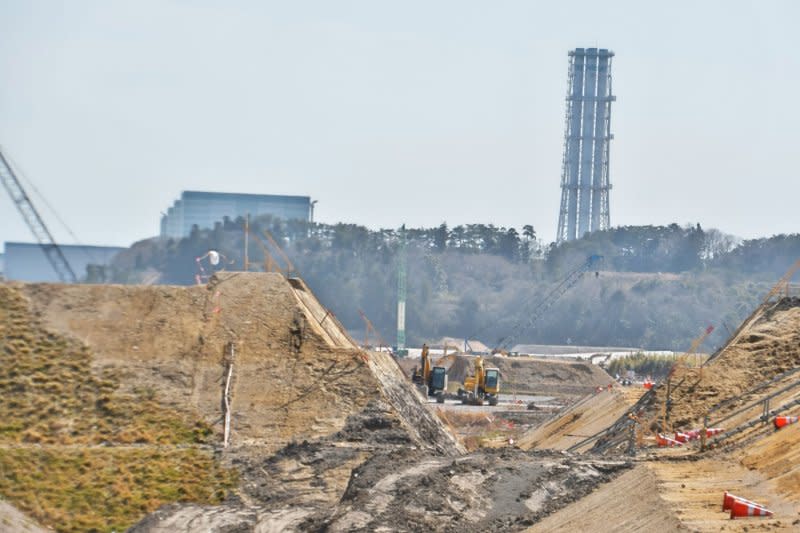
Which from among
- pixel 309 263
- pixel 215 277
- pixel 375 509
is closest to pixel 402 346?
pixel 309 263

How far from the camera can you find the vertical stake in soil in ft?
184

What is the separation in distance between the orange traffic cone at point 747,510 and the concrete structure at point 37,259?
130 metres

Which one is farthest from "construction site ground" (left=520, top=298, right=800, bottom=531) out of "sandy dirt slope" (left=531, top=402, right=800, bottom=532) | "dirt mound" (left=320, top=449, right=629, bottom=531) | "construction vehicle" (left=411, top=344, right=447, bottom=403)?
"construction vehicle" (left=411, top=344, right=447, bottom=403)

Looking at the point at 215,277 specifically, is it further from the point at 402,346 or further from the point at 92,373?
the point at 402,346

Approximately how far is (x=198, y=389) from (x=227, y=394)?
1.16 metres

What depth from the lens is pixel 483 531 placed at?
4131cm

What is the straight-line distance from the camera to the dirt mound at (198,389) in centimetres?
5406

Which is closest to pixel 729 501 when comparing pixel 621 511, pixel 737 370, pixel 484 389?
pixel 621 511

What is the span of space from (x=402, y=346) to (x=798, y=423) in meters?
141

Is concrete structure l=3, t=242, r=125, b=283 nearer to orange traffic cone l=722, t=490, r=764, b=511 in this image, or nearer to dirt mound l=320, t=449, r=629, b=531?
dirt mound l=320, t=449, r=629, b=531

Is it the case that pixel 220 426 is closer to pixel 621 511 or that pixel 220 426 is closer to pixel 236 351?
pixel 236 351

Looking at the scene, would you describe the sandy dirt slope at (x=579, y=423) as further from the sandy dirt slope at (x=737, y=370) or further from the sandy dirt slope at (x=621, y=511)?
the sandy dirt slope at (x=621, y=511)

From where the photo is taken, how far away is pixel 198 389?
5856 centimetres

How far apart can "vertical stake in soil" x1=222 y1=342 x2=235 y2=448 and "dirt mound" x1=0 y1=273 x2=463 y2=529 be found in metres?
0.06
